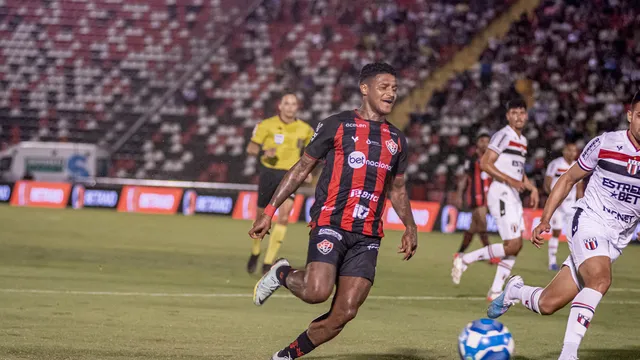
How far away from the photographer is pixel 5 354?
8.21 m

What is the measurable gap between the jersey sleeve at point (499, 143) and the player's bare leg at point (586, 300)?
5.08 meters

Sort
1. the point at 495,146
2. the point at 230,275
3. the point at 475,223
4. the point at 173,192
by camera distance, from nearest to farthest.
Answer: the point at 495,146 → the point at 230,275 → the point at 475,223 → the point at 173,192

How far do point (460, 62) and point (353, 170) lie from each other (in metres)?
27.5

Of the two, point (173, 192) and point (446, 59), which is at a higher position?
point (446, 59)

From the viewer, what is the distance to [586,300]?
7984 mm

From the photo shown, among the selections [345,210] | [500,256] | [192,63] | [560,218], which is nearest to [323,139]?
[345,210]

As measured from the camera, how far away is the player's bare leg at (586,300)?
7941mm

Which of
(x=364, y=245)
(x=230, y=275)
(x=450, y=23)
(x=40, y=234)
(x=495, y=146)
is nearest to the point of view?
(x=364, y=245)

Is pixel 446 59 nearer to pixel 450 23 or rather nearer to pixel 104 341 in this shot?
pixel 450 23

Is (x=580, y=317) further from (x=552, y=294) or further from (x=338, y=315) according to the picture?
(x=338, y=315)

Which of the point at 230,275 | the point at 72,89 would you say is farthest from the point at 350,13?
the point at 230,275

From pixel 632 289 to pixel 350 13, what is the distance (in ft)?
76.3

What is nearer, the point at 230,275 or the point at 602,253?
the point at 602,253

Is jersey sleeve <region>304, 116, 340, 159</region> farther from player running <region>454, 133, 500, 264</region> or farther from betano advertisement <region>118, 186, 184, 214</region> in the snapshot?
betano advertisement <region>118, 186, 184, 214</region>
